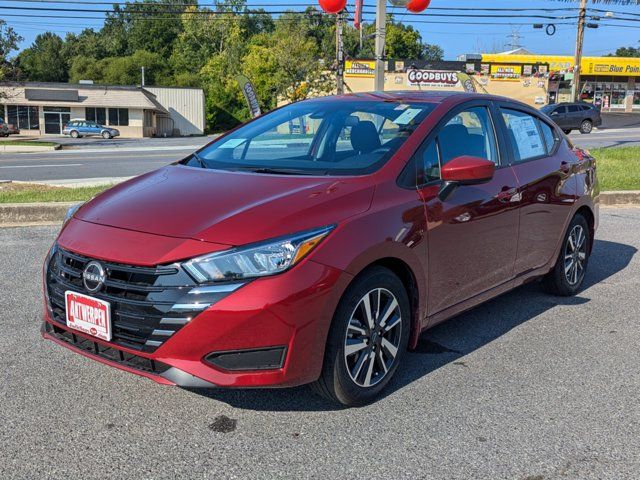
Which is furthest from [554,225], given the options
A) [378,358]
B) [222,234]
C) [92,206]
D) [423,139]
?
[92,206]

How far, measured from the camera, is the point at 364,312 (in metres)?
3.29

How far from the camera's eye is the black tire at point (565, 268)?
5.30 m

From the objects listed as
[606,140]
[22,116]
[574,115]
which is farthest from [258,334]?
[22,116]

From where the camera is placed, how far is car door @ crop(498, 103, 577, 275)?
4.58 meters

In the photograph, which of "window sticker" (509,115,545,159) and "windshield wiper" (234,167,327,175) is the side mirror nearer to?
"windshield wiper" (234,167,327,175)

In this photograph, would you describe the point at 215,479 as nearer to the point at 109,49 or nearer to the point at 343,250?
the point at 343,250

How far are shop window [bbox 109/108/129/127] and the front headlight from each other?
53655 mm

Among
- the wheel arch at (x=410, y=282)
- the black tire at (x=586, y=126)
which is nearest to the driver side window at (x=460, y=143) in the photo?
the wheel arch at (x=410, y=282)

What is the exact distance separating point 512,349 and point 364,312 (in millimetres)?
1464

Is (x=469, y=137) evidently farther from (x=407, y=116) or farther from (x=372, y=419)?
(x=372, y=419)

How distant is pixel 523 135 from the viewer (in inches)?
190

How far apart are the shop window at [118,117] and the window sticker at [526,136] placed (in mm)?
52165

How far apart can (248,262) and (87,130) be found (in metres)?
49.6

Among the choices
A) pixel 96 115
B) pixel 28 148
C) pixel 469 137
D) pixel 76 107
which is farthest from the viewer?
pixel 96 115
